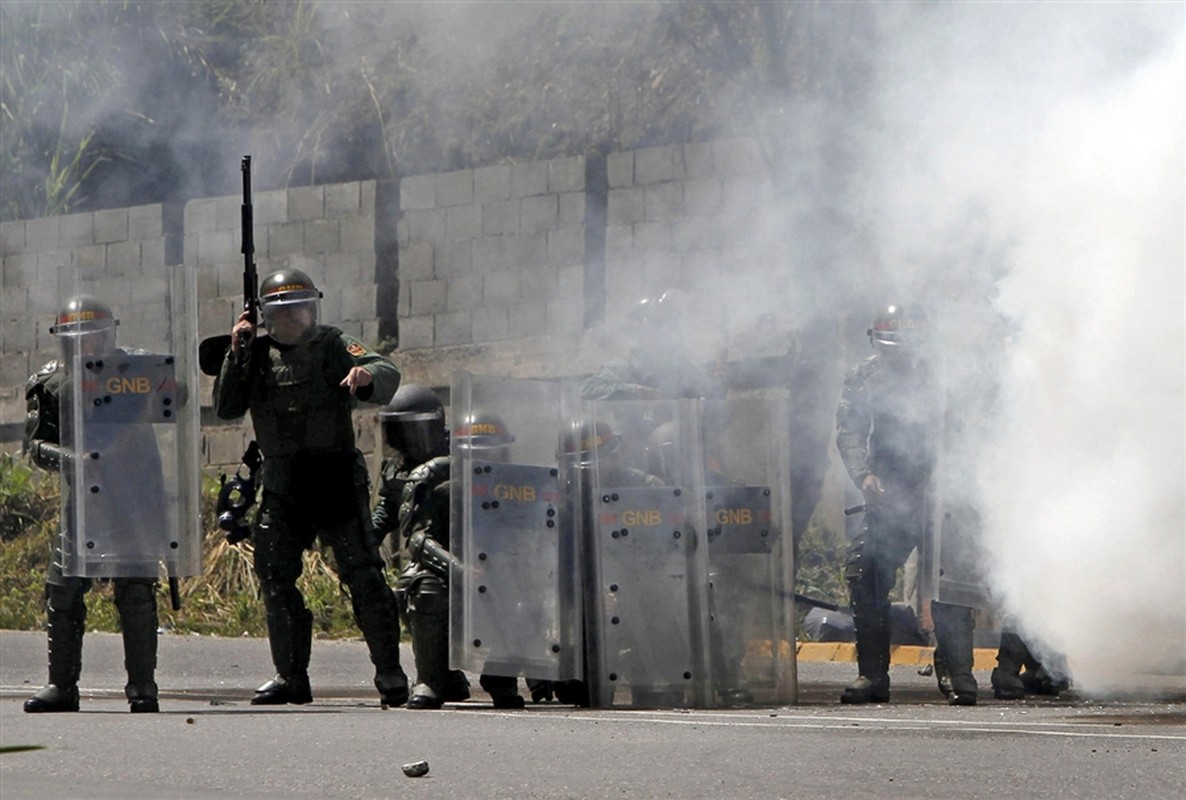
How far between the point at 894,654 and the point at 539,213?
392 centimetres

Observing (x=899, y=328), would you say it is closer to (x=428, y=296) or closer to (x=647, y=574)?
(x=647, y=574)

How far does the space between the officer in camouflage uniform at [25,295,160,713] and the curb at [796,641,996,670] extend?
334 centimetres

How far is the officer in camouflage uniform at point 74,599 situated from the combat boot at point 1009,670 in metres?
3.05

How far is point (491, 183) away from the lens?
518 inches

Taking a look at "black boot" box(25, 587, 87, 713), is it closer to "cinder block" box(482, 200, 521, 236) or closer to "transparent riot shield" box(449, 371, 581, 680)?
"transparent riot shield" box(449, 371, 581, 680)

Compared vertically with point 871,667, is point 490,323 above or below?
above

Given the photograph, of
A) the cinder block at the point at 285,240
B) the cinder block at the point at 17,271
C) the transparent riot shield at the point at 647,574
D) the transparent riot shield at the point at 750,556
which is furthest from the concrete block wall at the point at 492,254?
the transparent riot shield at the point at 647,574

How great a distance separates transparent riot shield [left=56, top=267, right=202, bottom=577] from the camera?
760cm

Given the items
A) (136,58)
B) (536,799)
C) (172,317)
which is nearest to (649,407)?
A: (172,317)

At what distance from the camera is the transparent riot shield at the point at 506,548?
7488 mm

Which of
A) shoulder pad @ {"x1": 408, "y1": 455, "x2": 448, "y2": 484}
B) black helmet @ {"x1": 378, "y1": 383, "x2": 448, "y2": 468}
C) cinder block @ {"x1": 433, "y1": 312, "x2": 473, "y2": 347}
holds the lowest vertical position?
shoulder pad @ {"x1": 408, "y1": 455, "x2": 448, "y2": 484}

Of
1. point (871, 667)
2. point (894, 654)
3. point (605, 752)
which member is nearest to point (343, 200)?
point (894, 654)

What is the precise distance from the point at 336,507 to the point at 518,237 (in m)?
5.39

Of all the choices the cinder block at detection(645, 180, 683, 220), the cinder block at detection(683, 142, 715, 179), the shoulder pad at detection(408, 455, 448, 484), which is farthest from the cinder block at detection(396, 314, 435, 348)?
the shoulder pad at detection(408, 455, 448, 484)
